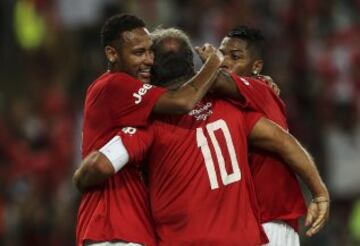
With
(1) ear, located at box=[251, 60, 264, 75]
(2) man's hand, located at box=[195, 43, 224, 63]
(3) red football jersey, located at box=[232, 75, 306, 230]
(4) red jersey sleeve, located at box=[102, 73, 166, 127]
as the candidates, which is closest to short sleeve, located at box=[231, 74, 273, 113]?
(3) red football jersey, located at box=[232, 75, 306, 230]

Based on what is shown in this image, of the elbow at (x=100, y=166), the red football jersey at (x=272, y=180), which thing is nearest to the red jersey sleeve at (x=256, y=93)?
the red football jersey at (x=272, y=180)

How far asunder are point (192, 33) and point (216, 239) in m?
7.23

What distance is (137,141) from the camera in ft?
20.2

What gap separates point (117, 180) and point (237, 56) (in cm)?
98

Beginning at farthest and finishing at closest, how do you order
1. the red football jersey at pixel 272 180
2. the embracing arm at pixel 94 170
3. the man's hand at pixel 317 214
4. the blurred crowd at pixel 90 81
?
the blurred crowd at pixel 90 81
the red football jersey at pixel 272 180
the man's hand at pixel 317 214
the embracing arm at pixel 94 170

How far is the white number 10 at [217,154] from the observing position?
6199 millimetres

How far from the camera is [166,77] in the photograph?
630 centimetres

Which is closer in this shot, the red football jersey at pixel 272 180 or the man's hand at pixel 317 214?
the man's hand at pixel 317 214

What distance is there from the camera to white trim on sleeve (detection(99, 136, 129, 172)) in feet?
20.1

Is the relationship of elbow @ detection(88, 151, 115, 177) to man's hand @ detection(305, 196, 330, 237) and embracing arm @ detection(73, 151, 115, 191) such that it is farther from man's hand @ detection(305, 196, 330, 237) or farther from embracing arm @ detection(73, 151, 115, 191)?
man's hand @ detection(305, 196, 330, 237)

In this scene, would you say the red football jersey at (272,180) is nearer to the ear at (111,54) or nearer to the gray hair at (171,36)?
the gray hair at (171,36)

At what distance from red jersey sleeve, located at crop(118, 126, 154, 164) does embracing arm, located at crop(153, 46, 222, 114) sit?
0.12 m

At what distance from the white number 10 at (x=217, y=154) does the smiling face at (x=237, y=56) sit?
52 centimetres

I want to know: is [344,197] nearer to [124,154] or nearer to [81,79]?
[81,79]
